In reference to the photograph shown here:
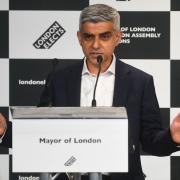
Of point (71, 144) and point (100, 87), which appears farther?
point (100, 87)

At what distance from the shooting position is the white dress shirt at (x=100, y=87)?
1.97 meters

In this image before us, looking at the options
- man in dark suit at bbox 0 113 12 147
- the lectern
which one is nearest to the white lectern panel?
the lectern

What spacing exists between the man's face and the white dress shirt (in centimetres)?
10

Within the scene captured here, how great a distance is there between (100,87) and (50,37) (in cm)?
A: 98

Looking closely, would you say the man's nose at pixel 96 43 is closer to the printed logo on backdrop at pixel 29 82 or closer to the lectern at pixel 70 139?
the lectern at pixel 70 139

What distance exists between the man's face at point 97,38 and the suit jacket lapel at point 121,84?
0.10 metres

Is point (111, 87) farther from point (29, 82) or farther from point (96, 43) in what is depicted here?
point (29, 82)

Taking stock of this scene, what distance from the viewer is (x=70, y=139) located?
1.37 m

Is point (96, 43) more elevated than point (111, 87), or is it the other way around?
point (96, 43)

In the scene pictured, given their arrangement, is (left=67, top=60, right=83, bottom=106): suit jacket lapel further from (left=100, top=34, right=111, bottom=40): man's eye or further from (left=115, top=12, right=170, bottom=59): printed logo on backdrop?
(left=115, top=12, right=170, bottom=59): printed logo on backdrop

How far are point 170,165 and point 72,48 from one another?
971mm

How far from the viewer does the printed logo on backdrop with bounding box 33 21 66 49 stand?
286 cm

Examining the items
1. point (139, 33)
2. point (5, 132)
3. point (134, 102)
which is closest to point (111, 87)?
point (134, 102)

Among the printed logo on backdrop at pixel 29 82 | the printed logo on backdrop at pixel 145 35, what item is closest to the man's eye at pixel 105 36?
the printed logo on backdrop at pixel 145 35
